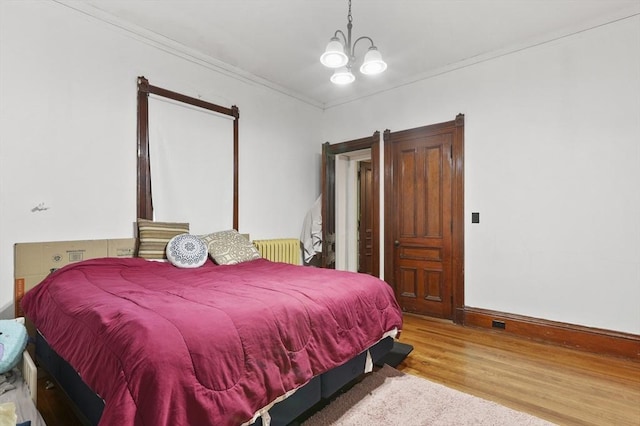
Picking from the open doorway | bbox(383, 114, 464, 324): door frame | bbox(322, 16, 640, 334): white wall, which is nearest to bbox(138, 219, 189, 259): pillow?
the open doorway

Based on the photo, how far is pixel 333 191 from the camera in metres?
4.82

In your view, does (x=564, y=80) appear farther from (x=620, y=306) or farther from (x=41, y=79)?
(x=41, y=79)

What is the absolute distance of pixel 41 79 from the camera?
2.47 metres

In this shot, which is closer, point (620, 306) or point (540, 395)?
point (540, 395)

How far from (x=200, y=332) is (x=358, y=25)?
2.77 metres

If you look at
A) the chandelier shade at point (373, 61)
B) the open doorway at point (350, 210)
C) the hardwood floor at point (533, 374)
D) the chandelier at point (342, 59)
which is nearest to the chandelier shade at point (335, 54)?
the chandelier at point (342, 59)

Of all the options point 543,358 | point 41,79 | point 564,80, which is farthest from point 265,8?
point 543,358

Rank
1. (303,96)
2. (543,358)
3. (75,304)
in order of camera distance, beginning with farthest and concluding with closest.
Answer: (303,96), (543,358), (75,304)

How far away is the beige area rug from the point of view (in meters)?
1.75

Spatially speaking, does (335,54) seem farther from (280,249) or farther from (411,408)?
(280,249)

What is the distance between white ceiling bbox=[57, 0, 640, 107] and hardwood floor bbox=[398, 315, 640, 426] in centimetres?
276

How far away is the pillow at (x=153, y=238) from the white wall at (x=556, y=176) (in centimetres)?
296

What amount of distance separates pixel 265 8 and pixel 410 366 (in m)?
2.99

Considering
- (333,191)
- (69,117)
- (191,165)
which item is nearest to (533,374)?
(333,191)
